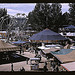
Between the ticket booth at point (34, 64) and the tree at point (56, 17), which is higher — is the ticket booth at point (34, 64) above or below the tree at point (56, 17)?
below

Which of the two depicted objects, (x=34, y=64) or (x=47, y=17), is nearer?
(x=34, y=64)

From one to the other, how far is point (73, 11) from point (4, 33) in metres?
24.1

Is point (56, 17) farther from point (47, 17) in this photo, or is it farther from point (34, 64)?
point (34, 64)

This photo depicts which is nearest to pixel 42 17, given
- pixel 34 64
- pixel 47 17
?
pixel 47 17

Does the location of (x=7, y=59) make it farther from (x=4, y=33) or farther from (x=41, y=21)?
(x=41, y=21)

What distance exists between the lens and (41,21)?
1713 inches

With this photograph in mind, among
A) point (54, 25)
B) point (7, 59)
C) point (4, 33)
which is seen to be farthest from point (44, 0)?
point (54, 25)

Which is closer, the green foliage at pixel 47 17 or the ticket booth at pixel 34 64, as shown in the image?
the ticket booth at pixel 34 64

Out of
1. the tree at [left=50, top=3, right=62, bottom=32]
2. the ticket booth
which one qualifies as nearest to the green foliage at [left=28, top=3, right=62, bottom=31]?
the tree at [left=50, top=3, right=62, bottom=32]

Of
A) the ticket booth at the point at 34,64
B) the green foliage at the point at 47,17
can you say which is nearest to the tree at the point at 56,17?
the green foliage at the point at 47,17

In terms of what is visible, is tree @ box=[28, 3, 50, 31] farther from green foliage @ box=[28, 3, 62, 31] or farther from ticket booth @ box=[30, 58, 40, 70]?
ticket booth @ box=[30, 58, 40, 70]

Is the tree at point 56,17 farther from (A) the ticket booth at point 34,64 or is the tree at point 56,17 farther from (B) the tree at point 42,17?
(A) the ticket booth at point 34,64

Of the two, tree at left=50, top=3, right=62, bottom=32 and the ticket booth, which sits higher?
tree at left=50, top=3, right=62, bottom=32

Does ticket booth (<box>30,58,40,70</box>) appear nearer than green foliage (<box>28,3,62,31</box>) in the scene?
Yes
